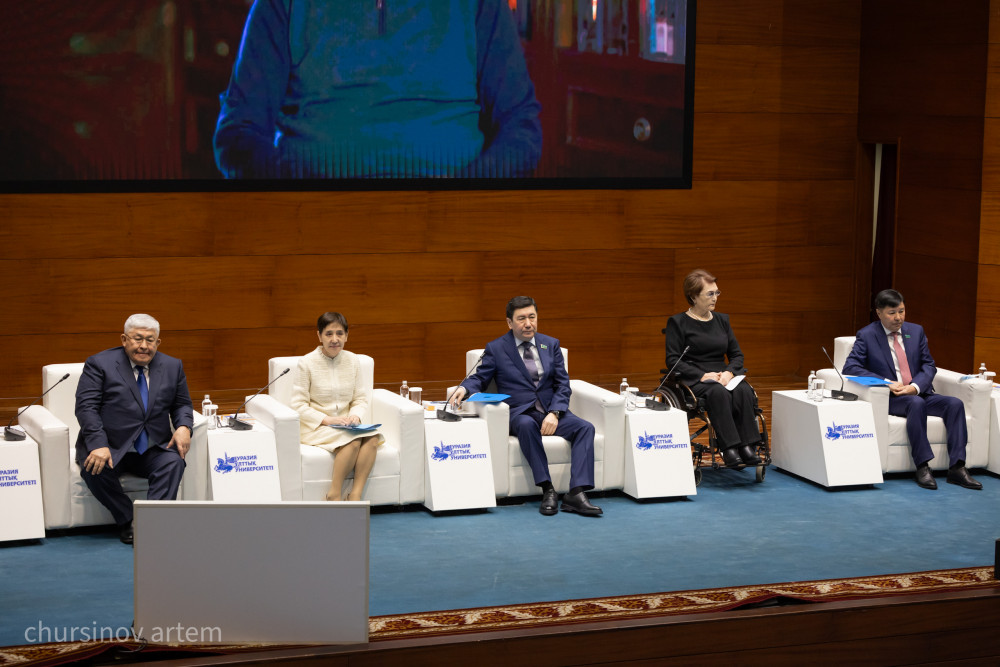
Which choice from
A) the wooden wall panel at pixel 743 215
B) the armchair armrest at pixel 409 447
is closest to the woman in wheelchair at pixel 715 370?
the armchair armrest at pixel 409 447

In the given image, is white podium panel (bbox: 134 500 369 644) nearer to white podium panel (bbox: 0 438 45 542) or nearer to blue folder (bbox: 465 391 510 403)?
white podium panel (bbox: 0 438 45 542)

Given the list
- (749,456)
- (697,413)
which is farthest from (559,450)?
(749,456)

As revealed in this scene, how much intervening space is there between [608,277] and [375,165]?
204cm

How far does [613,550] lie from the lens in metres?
6.00

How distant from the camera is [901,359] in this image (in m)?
7.64

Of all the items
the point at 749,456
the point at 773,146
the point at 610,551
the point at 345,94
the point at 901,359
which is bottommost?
the point at 610,551

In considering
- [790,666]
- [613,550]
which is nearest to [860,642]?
[790,666]

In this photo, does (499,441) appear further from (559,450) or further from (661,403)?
(661,403)

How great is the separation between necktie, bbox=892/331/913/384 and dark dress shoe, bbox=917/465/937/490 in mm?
571

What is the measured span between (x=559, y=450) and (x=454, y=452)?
0.57 meters

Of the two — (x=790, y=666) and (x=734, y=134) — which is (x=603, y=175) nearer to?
(x=734, y=134)

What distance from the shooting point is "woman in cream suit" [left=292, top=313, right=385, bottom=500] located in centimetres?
648

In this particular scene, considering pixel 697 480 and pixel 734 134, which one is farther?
pixel 734 134

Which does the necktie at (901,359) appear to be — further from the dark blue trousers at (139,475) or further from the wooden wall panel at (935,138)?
the dark blue trousers at (139,475)
